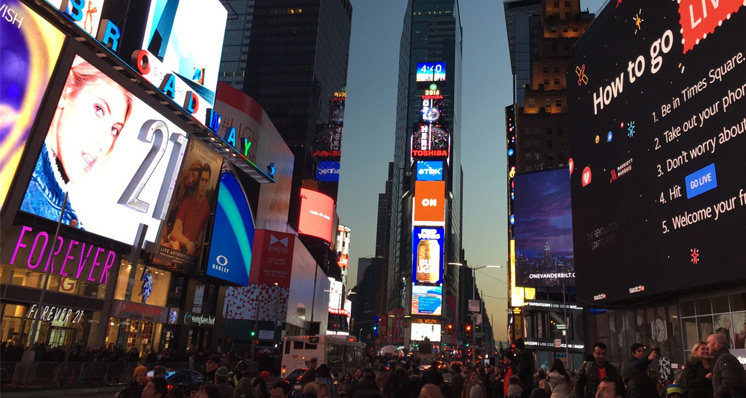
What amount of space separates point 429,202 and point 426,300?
875 inches

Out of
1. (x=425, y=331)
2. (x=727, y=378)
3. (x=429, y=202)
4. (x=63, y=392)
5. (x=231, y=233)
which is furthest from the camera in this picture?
(x=429, y=202)

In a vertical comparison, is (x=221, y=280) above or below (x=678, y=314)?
above

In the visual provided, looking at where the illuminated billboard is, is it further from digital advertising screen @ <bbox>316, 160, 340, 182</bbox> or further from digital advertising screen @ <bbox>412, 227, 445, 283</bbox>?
digital advertising screen @ <bbox>412, 227, 445, 283</bbox>

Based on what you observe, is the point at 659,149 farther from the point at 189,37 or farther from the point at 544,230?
the point at 544,230

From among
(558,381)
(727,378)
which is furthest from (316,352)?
(727,378)

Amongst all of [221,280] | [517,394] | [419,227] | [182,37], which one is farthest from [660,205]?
[419,227]

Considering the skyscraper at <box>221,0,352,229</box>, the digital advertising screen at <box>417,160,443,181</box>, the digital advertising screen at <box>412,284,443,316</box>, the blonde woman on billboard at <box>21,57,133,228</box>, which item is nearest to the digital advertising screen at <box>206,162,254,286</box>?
the blonde woman on billboard at <box>21,57,133,228</box>

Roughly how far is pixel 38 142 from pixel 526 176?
148ft

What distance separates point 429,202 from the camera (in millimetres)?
124188

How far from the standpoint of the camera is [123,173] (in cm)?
3450

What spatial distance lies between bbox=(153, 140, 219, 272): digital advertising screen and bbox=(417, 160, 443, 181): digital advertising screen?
84268 mm

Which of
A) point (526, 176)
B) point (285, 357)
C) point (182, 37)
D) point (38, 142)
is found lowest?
point (285, 357)

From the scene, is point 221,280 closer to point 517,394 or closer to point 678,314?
point 678,314

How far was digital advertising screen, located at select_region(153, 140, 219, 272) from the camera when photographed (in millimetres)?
40906
